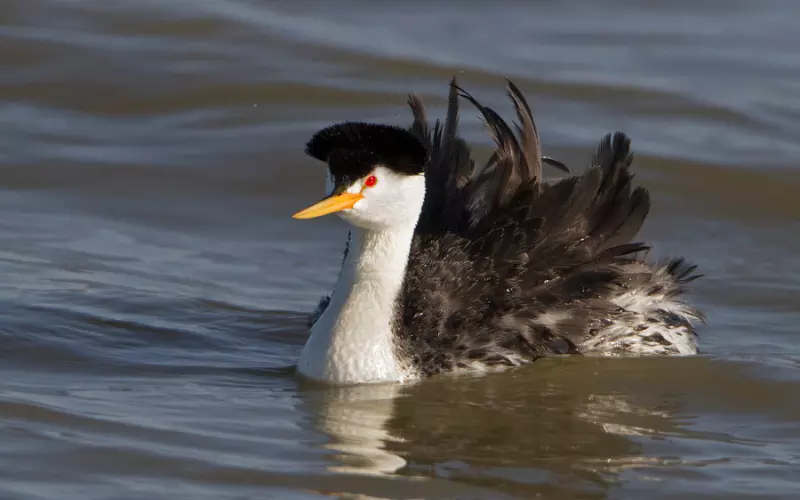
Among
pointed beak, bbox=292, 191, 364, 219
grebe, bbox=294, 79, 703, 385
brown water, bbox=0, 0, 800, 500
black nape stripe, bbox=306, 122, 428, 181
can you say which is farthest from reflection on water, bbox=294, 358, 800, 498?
black nape stripe, bbox=306, 122, 428, 181

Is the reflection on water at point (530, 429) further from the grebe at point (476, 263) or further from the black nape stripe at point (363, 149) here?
the black nape stripe at point (363, 149)

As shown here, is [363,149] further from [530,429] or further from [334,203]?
[530,429]

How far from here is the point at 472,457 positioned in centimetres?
735

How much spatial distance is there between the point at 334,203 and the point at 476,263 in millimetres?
1104

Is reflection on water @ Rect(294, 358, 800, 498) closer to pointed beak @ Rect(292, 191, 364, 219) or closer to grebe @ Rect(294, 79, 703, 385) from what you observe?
grebe @ Rect(294, 79, 703, 385)

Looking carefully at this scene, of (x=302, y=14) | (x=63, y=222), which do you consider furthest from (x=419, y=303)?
(x=302, y=14)

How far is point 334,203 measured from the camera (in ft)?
25.9

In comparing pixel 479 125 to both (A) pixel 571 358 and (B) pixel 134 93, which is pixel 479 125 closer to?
(B) pixel 134 93

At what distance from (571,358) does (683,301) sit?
3.11ft

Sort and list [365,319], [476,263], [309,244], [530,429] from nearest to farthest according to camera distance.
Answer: [530,429] < [365,319] < [476,263] < [309,244]

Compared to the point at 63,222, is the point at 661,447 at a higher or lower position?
lower

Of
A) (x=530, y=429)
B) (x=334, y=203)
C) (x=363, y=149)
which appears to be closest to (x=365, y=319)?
(x=334, y=203)

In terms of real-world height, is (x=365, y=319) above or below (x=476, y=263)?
below

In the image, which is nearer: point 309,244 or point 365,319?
point 365,319
